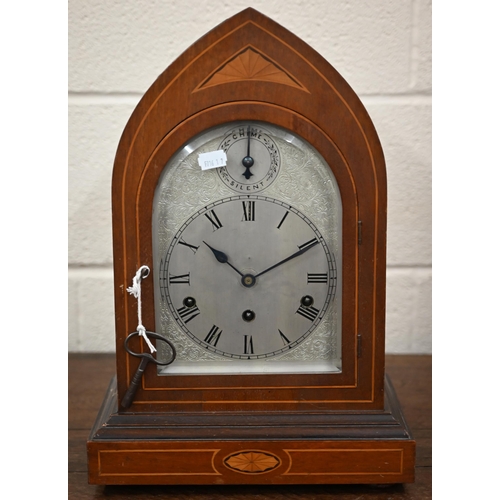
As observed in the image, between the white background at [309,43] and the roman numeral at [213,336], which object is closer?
the roman numeral at [213,336]

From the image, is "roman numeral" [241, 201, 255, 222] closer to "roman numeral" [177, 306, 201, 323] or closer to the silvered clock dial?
the silvered clock dial

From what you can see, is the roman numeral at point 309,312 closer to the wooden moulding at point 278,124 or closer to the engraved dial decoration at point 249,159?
the wooden moulding at point 278,124

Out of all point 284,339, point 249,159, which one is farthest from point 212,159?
point 284,339

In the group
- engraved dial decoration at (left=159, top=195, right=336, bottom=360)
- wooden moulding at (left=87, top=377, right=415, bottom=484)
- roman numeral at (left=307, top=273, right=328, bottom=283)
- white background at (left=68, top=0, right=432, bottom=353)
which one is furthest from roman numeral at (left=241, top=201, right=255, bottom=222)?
white background at (left=68, top=0, right=432, bottom=353)

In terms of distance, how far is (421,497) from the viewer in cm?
86

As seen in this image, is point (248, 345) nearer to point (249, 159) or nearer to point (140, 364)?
point (140, 364)

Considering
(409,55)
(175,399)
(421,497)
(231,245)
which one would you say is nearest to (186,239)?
(231,245)

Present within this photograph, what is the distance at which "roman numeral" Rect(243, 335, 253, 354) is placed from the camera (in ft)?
2.99

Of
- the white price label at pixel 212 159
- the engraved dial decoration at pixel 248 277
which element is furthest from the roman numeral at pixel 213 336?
the white price label at pixel 212 159

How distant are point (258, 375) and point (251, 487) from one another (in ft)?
0.51

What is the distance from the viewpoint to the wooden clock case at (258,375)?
2.78 feet

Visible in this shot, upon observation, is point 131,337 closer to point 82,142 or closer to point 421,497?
point 421,497

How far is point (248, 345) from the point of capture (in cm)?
91

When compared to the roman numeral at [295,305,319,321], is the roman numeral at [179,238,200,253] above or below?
above
